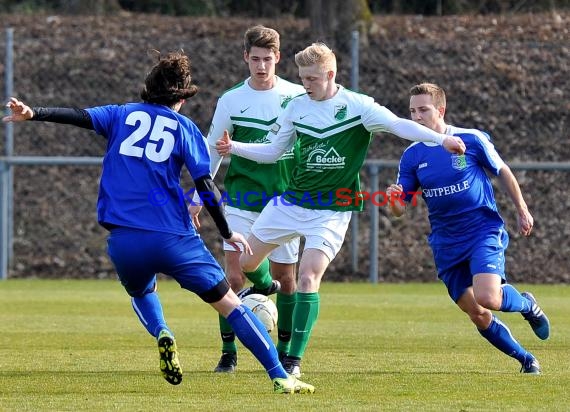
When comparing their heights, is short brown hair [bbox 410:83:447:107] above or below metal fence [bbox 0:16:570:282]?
above

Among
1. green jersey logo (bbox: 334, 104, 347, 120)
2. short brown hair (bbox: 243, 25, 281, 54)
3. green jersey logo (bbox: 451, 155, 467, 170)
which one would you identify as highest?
short brown hair (bbox: 243, 25, 281, 54)

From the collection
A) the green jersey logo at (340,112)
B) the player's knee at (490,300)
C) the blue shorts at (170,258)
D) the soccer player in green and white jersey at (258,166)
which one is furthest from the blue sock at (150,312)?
the player's knee at (490,300)

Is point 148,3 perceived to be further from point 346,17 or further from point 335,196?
point 335,196

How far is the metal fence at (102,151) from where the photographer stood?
16.9m

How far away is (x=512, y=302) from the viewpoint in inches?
302

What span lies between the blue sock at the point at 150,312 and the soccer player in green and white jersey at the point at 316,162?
941mm

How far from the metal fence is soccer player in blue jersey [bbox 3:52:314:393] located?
9.36m

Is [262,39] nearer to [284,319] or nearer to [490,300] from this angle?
[284,319]

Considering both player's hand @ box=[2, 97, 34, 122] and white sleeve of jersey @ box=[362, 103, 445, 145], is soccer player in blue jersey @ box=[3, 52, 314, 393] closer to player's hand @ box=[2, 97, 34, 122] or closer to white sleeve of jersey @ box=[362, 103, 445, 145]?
player's hand @ box=[2, 97, 34, 122]

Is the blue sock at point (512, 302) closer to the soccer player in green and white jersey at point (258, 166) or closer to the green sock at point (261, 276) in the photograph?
the soccer player in green and white jersey at point (258, 166)

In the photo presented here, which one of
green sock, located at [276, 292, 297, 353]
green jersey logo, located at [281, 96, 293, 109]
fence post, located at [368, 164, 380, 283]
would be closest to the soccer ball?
green sock, located at [276, 292, 297, 353]

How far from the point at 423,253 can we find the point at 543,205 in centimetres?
186

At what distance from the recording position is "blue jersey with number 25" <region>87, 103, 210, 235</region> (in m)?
6.34

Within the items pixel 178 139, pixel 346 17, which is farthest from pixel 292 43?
pixel 178 139
